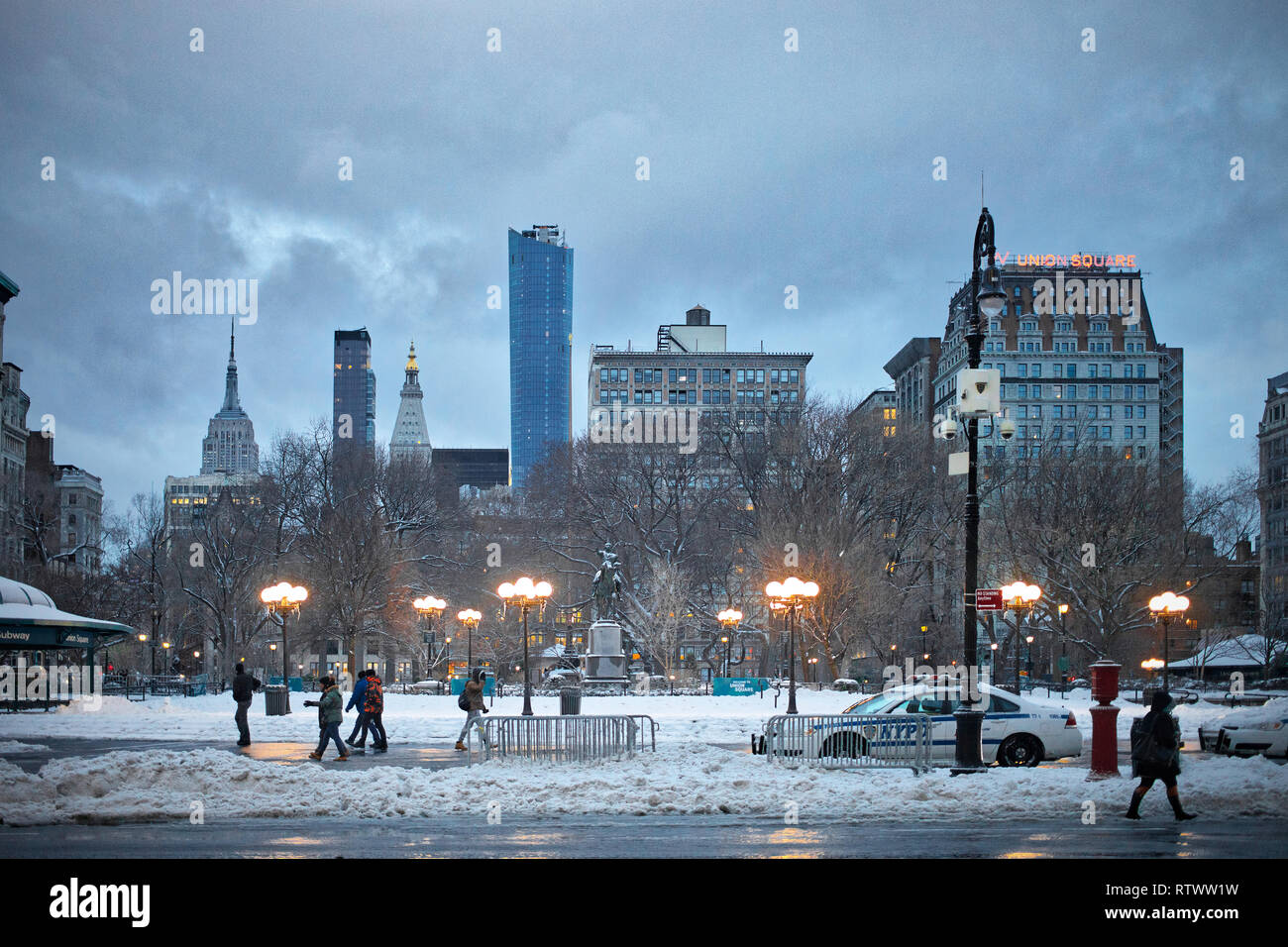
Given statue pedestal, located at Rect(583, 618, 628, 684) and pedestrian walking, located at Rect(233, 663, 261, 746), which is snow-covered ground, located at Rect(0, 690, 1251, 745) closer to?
pedestrian walking, located at Rect(233, 663, 261, 746)

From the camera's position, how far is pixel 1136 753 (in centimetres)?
1288

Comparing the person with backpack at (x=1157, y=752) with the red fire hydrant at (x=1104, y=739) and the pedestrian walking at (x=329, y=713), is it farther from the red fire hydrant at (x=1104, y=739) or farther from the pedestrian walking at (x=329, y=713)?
the pedestrian walking at (x=329, y=713)

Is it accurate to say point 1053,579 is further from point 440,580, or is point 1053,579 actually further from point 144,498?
point 144,498

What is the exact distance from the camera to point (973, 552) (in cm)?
1694

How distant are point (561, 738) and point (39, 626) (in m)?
18.2

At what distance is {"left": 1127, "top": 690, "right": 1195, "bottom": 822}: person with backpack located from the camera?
41.0 feet

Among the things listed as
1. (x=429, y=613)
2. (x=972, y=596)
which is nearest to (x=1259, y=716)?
(x=972, y=596)

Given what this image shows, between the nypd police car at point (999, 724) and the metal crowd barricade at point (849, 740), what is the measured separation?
0.21 metres

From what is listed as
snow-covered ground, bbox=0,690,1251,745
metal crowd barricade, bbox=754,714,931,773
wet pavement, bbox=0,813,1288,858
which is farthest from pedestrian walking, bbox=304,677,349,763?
metal crowd barricade, bbox=754,714,931,773

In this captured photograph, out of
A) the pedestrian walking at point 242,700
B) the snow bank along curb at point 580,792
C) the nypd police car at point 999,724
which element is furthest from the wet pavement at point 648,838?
the pedestrian walking at point 242,700

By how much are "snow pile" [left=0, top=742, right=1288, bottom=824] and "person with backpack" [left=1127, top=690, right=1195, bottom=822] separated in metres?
0.43

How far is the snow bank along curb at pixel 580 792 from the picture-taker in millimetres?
13461
